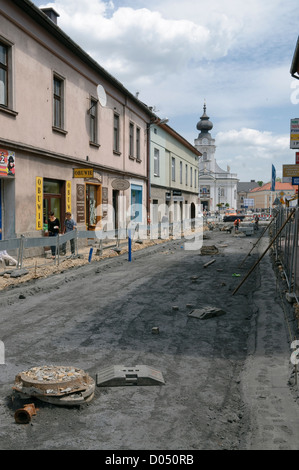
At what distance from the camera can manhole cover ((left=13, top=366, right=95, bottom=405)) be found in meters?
4.26

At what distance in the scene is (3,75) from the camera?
12914 millimetres

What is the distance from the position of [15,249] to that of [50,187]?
5.17 meters

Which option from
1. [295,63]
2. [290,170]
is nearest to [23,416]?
[290,170]

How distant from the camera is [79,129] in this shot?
58.6 feet

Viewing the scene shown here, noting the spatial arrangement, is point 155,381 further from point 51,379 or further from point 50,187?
point 50,187

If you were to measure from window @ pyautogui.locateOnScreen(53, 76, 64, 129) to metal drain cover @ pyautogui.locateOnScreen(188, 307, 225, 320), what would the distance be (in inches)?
416

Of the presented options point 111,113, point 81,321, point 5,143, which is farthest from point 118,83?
point 81,321

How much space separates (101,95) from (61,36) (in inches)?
179

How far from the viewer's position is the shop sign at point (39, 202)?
1471cm

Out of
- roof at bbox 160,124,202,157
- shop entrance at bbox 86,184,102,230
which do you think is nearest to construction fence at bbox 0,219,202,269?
shop entrance at bbox 86,184,102,230

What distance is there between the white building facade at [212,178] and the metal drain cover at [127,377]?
98.2m

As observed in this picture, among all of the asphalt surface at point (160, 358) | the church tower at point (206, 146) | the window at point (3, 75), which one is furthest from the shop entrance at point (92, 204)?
the church tower at point (206, 146)

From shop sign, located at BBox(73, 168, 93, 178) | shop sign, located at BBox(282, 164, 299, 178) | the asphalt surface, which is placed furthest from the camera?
shop sign, located at BBox(73, 168, 93, 178)

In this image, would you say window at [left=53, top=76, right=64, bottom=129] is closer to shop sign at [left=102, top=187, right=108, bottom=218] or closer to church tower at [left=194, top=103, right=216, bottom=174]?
shop sign at [left=102, top=187, right=108, bottom=218]
